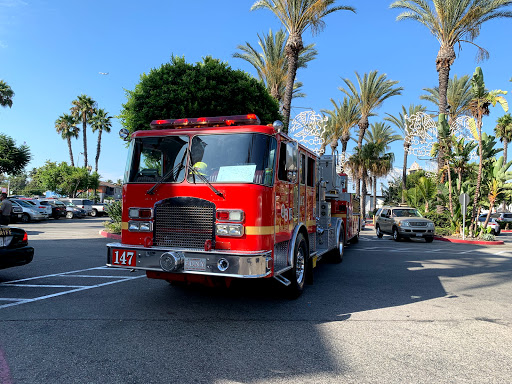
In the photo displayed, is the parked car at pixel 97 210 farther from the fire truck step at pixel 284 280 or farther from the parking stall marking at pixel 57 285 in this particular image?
the fire truck step at pixel 284 280

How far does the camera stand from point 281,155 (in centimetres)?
567

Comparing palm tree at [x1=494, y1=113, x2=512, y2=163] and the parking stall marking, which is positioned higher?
palm tree at [x1=494, y1=113, x2=512, y2=163]

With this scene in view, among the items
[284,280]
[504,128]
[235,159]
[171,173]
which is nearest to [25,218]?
[171,173]

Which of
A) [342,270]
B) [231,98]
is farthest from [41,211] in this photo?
[342,270]

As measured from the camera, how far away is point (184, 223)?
536 centimetres

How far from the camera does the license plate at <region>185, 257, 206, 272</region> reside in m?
4.99

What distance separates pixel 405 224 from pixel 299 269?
43.5 feet

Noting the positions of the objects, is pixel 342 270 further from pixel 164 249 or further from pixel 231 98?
pixel 231 98

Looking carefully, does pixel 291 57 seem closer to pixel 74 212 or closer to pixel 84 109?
pixel 74 212

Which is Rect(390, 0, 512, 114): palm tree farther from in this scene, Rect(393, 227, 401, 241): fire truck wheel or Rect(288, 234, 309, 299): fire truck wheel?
Rect(288, 234, 309, 299): fire truck wheel

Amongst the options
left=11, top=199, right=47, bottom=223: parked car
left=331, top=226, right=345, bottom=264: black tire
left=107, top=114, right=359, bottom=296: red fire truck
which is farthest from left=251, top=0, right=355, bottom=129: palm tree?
left=11, top=199, right=47, bottom=223: parked car

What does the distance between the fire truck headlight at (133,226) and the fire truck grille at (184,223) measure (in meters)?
0.32

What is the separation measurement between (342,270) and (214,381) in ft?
21.9

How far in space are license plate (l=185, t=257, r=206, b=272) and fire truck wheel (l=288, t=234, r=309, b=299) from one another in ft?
5.53
